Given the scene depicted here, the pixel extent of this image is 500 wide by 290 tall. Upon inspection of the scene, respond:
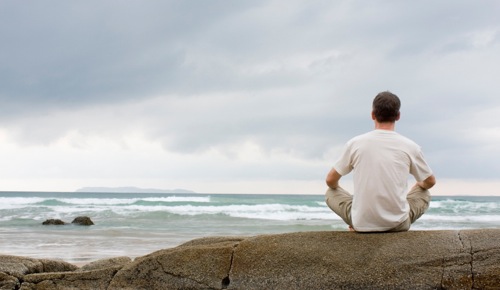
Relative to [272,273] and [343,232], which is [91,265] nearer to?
[272,273]

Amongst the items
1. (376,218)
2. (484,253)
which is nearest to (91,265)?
(376,218)

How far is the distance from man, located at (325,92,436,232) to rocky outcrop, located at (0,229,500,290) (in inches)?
7.0

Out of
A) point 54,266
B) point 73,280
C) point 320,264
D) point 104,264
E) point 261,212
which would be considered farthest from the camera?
point 261,212

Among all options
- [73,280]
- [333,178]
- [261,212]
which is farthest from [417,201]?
[261,212]

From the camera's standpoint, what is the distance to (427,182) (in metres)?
5.01

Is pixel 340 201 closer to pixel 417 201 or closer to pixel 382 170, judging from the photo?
pixel 382 170

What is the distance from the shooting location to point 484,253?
15.4 feet

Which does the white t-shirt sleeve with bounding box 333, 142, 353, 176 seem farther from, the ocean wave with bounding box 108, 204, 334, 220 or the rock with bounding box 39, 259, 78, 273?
the ocean wave with bounding box 108, 204, 334, 220

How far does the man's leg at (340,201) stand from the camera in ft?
16.5

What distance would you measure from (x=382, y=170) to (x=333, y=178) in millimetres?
459

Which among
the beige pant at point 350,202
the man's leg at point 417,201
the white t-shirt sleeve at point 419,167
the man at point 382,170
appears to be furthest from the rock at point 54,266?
the white t-shirt sleeve at point 419,167

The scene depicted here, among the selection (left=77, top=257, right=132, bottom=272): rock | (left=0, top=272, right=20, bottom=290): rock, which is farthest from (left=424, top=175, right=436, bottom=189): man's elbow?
(left=0, top=272, right=20, bottom=290): rock

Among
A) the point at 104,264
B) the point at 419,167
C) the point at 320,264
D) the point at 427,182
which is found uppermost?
the point at 419,167

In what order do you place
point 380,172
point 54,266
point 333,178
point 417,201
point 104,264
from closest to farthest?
1. point 380,172
2. point 333,178
3. point 417,201
4. point 104,264
5. point 54,266
